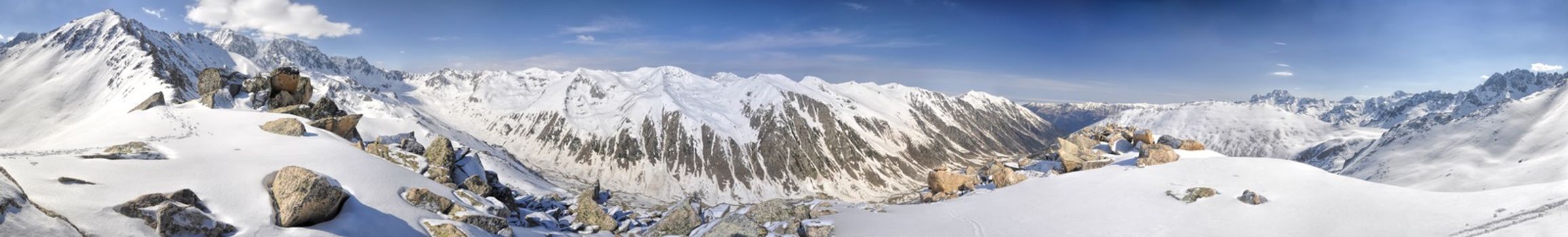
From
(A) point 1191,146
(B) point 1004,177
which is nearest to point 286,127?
(B) point 1004,177

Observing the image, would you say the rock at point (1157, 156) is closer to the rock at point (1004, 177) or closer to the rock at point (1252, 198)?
the rock at point (1004, 177)

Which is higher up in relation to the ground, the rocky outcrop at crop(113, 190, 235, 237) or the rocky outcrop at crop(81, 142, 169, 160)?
the rocky outcrop at crop(81, 142, 169, 160)

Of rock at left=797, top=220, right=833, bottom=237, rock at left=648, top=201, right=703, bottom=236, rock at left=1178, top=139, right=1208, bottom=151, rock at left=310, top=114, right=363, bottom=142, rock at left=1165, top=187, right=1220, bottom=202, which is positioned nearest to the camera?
rock at left=797, top=220, right=833, bottom=237

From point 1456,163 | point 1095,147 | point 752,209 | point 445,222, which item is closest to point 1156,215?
point 752,209

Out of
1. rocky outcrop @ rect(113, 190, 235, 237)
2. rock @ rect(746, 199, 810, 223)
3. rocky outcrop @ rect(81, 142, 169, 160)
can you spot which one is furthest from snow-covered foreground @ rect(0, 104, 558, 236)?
rock @ rect(746, 199, 810, 223)

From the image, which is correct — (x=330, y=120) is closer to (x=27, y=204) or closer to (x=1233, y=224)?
(x=27, y=204)

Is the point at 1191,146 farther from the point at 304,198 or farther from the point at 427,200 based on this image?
the point at 304,198

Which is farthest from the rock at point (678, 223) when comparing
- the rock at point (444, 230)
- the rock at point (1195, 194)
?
the rock at point (1195, 194)

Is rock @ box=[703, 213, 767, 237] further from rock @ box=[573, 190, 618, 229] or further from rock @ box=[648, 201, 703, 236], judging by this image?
rock @ box=[573, 190, 618, 229]
